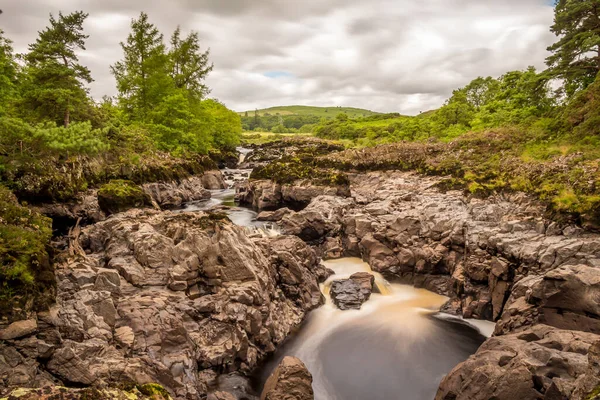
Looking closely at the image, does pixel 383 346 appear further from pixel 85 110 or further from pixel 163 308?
pixel 85 110

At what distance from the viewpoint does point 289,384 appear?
10422mm

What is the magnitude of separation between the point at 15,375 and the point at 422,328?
14.3 m

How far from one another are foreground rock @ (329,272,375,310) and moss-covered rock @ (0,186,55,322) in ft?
39.8

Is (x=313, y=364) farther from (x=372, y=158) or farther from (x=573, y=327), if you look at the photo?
(x=372, y=158)

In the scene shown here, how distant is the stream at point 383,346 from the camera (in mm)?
12117

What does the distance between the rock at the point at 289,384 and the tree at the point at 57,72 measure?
1799 centimetres

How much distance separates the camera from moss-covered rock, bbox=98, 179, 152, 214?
64.8ft

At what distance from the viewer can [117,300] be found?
10.8 meters

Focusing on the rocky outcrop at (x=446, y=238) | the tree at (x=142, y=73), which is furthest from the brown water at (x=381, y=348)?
the tree at (x=142, y=73)

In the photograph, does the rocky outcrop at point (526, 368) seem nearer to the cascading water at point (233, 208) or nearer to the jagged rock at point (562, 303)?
the jagged rock at point (562, 303)

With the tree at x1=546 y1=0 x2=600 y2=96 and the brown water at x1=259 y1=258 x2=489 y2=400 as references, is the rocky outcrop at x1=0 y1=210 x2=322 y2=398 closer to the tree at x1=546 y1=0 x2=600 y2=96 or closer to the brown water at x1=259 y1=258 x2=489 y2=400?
the brown water at x1=259 y1=258 x2=489 y2=400

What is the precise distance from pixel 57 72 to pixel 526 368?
24.9m

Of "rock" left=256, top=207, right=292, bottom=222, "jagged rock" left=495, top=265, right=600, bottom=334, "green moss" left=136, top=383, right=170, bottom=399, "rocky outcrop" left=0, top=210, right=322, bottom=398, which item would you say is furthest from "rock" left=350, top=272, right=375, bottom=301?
"green moss" left=136, top=383, right=170, bottom=399

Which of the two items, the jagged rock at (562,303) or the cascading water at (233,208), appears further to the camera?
the cascading water at (233,208)
